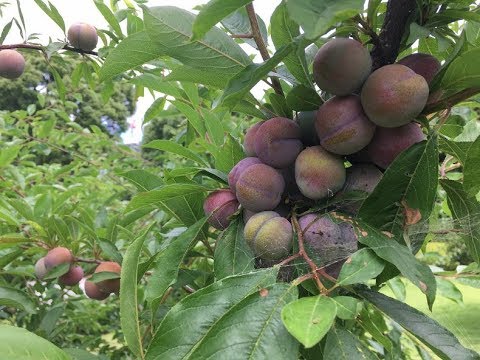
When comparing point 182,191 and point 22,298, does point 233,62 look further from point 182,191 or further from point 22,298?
point 22,298

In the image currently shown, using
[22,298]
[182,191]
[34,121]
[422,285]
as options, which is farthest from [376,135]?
[34,121]

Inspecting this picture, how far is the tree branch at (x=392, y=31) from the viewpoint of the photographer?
0.62 metres

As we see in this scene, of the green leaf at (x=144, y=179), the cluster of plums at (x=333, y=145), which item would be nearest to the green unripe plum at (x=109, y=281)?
the green leaf at (x=144, y=179)

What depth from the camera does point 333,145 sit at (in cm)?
61

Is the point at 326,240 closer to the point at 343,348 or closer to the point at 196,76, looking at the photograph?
the point at 343,348

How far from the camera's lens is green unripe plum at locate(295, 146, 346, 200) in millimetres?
615

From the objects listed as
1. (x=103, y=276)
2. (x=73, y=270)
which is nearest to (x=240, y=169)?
(x=103, y=276)

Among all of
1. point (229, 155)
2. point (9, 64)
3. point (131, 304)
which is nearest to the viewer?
point (131, 304)

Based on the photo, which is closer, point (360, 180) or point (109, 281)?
point (360, 180)

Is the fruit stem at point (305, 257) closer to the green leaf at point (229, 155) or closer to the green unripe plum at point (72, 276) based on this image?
the green leaf at point (229, 155)

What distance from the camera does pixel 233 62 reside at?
0.67m

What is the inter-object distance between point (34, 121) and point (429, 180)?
2.58 metres

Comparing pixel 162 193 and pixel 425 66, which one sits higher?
pixel 425 66

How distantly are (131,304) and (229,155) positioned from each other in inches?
13.2
